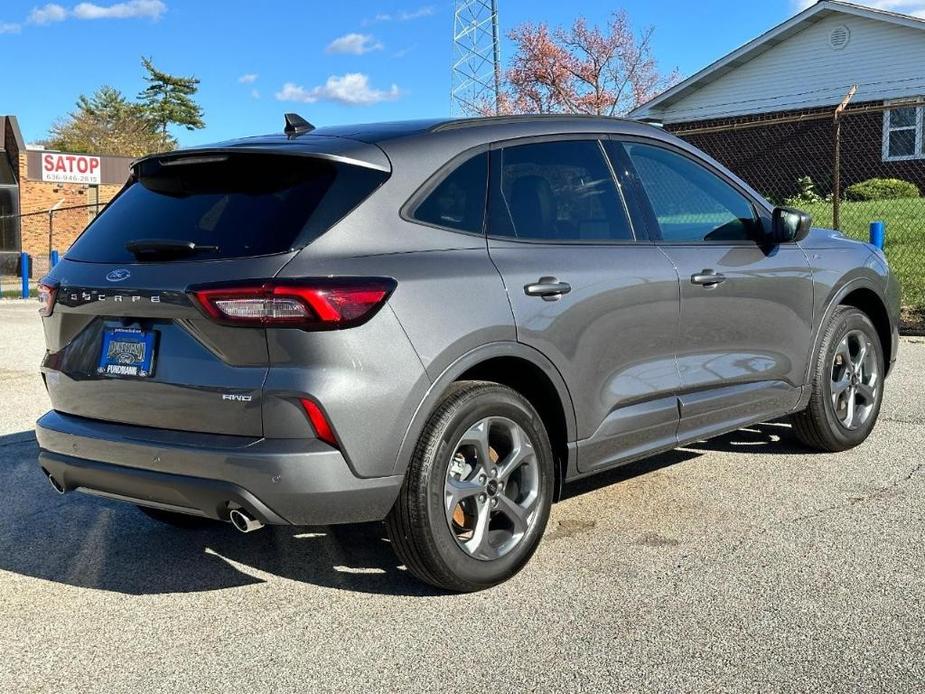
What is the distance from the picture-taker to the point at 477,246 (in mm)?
3871

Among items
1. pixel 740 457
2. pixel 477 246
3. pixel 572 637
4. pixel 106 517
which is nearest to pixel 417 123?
pixel 477 246

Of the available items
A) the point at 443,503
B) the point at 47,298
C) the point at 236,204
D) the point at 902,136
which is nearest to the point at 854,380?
the point at 443,503

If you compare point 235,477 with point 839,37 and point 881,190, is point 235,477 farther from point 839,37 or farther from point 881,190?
point 839,37

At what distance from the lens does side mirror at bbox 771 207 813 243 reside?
5109 millimetres

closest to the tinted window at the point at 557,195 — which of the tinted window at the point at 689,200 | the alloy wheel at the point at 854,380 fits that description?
the tinted window at the point at 689,200

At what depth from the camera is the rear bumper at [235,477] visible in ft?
11.0

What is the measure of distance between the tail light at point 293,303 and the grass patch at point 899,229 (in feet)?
31.4

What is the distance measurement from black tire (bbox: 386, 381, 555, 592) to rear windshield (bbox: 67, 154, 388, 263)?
80cm

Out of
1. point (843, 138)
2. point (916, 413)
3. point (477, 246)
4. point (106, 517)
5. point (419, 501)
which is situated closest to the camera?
point (419, 501)

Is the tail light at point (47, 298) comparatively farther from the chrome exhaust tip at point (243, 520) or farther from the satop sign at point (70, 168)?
the satop sign at point (70, 168)

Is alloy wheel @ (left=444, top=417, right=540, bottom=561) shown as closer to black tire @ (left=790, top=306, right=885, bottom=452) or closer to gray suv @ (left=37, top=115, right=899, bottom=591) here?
gray suv @ (left=37, top=115, right=899, bottom=591)

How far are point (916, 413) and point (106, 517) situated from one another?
16.8ft

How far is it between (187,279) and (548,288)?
137 cm

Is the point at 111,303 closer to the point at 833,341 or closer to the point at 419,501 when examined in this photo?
the point at 419,501
